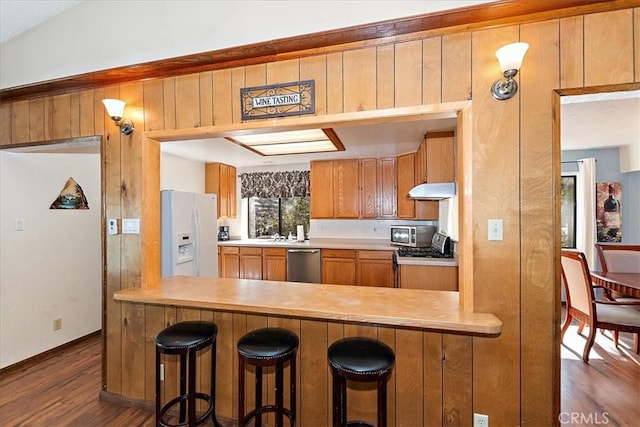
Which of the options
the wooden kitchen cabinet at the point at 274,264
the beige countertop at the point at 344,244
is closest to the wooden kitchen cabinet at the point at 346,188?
the beige countertop at the point at 344,244

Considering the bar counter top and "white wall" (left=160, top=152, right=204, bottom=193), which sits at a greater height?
"white wall" (left=160, top=152, right=204, bottom=193)

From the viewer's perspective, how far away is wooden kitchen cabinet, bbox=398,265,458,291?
2.89 meters

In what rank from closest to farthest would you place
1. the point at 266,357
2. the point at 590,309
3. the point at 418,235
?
the point at 266,357 → the point at 590,309 → the point at 418,235

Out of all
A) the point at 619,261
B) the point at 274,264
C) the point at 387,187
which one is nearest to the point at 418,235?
the point at 387,187

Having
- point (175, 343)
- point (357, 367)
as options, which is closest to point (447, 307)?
point (357, 367)

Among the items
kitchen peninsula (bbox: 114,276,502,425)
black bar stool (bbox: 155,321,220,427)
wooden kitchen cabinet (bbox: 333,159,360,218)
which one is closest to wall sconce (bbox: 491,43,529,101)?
kitchen peninsula (bbox: 114,276,502,425)

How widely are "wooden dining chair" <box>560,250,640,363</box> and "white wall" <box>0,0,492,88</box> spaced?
2.66 meters

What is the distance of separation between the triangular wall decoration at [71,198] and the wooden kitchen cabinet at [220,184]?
2075 mm

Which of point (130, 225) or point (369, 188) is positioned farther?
point (369, 188)

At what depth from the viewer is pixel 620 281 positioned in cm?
265

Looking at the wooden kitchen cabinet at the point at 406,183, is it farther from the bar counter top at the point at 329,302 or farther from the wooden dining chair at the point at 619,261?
the bar counter top at the point at 329,302

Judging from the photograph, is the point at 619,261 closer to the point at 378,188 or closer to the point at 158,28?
the point at 378,188

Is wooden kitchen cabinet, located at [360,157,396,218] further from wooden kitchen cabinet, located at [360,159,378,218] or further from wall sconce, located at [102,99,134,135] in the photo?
wall sconce, located at [102,99,134,135]

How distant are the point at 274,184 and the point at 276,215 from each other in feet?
2.05
